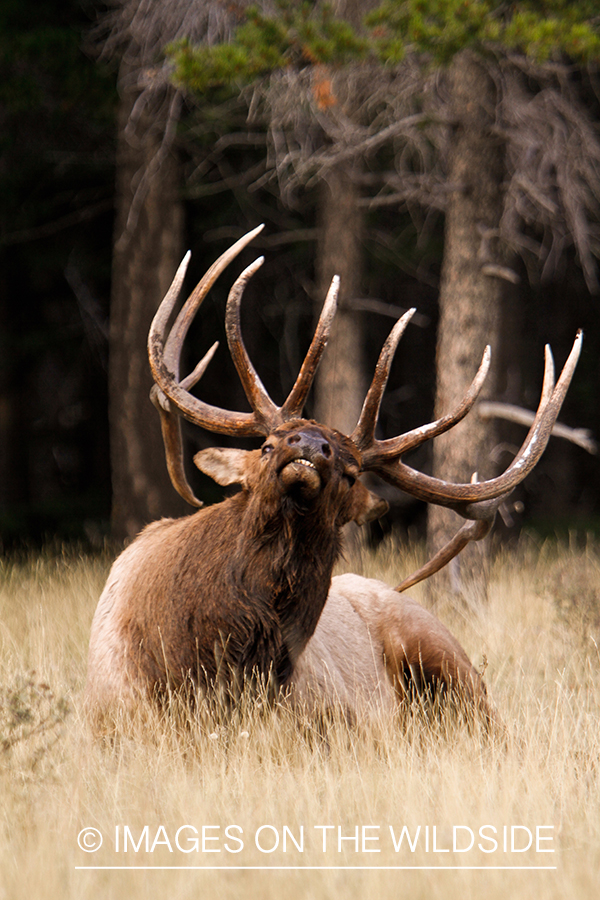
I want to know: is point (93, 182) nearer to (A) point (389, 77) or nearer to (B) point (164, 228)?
(B) point (164, 228)

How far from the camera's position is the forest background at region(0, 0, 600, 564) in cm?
826

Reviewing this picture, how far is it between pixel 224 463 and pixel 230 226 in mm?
8099

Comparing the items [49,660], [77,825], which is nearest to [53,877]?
[77,825]

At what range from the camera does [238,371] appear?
4305mm

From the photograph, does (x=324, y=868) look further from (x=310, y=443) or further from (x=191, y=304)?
(x=191, y=304)

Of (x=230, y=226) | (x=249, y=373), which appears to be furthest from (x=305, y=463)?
(x=230, y=226)

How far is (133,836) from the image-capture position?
3156mm

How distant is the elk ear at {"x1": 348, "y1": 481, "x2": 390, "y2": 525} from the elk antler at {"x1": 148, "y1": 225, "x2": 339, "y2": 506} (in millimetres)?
423

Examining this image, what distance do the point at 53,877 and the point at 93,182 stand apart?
37.8 ft

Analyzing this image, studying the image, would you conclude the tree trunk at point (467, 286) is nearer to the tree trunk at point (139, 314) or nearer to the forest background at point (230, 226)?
the forest background at point (230, 226)

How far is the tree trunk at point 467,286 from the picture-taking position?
302 inches

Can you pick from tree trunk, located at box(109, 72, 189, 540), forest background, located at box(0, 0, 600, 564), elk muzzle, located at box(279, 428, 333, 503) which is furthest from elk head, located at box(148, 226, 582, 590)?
tree trunk, located at box(109, 72, 189, 540)

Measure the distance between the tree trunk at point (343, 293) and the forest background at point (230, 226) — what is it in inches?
1.0

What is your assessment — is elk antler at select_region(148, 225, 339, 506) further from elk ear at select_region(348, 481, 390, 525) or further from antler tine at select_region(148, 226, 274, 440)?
elk ear at select_region(348, 481, 390, 525)
